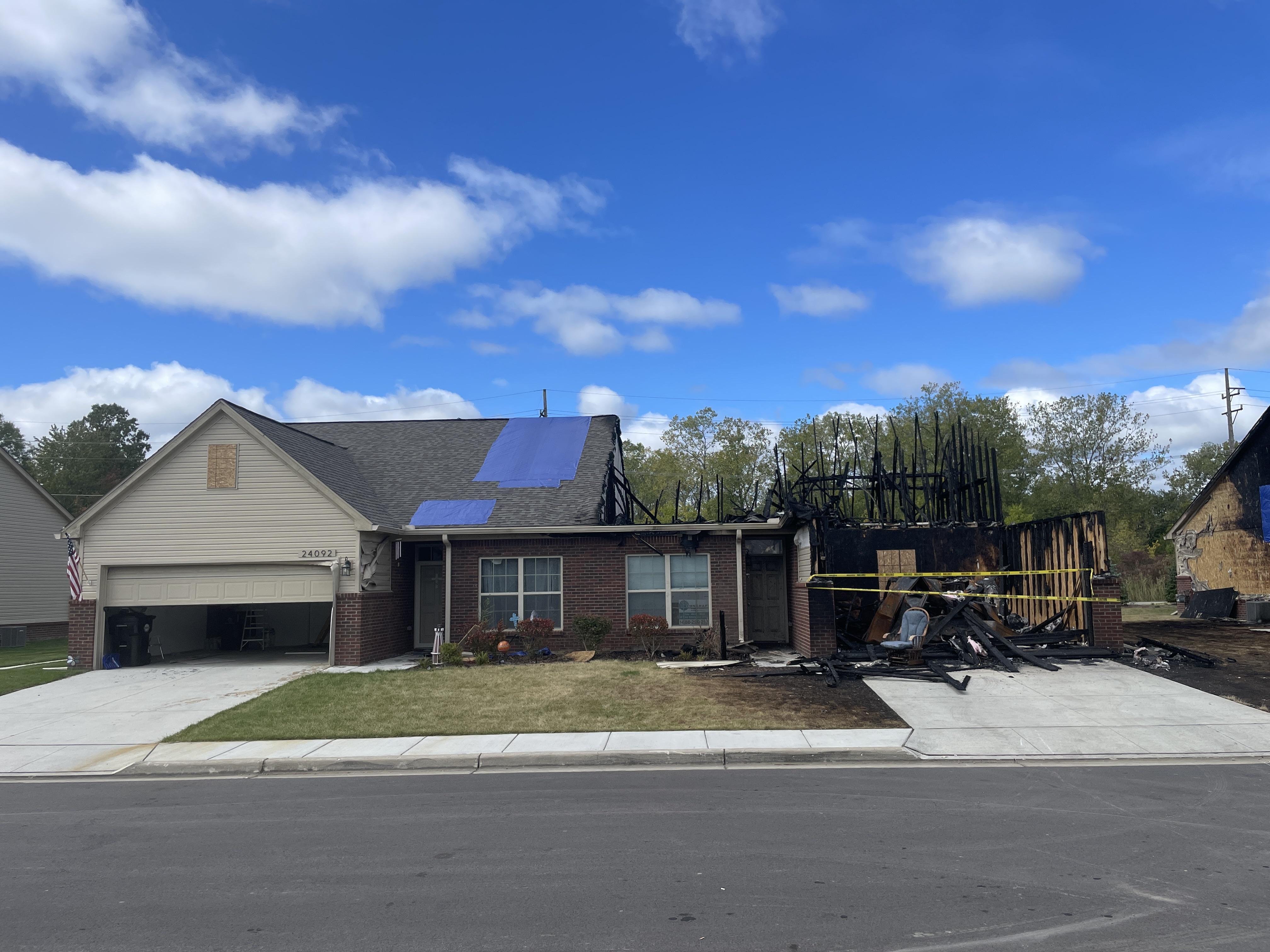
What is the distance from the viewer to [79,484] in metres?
56.9

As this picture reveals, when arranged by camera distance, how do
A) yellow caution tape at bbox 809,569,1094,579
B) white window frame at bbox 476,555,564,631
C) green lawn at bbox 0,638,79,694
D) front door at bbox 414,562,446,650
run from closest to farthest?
1. yellow caution tape at bbox 809,569,1094,579
2. green lawn at bbox 0,638,79,694
3. white window frame at bbox 476,555,564,631
4. front door at bbox 414,562,446,650

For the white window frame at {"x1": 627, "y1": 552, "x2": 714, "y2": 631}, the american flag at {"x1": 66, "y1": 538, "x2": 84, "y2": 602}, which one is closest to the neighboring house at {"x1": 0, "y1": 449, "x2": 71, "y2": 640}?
the american flag at {"x1": 66, "y1": 538, "x2": 84, "y2": 602}

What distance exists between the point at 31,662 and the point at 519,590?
12.2m

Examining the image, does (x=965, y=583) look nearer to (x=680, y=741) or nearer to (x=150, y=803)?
(x=680, y=741)

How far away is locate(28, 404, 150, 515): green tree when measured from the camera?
2229 inches

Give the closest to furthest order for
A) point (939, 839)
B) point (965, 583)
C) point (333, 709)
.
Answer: point (939, 839), point (333, 709), point (965, 583)

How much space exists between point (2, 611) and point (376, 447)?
14154mm

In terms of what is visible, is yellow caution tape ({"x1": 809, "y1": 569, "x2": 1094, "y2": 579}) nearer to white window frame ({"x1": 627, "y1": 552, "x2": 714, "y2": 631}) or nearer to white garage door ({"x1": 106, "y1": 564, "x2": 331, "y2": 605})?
white window frame ({"x1": 627, "y1": 552, "x2": 714, "y2": 631})

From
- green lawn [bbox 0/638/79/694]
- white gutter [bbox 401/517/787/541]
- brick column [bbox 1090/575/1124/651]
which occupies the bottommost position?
green lawn [bbox 0/638/79/694]

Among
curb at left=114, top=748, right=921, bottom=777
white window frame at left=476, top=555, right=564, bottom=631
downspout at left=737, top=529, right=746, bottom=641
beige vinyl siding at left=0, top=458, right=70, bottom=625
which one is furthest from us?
beige vinyl siding at left=0, top=458, right=70, bottom=625

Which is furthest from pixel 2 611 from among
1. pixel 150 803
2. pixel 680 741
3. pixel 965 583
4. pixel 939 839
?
pixel 939 839

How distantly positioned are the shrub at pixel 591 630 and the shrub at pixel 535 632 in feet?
2.06

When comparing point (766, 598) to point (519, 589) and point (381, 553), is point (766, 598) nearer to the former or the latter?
point (519, 589)

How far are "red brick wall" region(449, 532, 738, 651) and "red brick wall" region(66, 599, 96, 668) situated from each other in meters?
7.30
